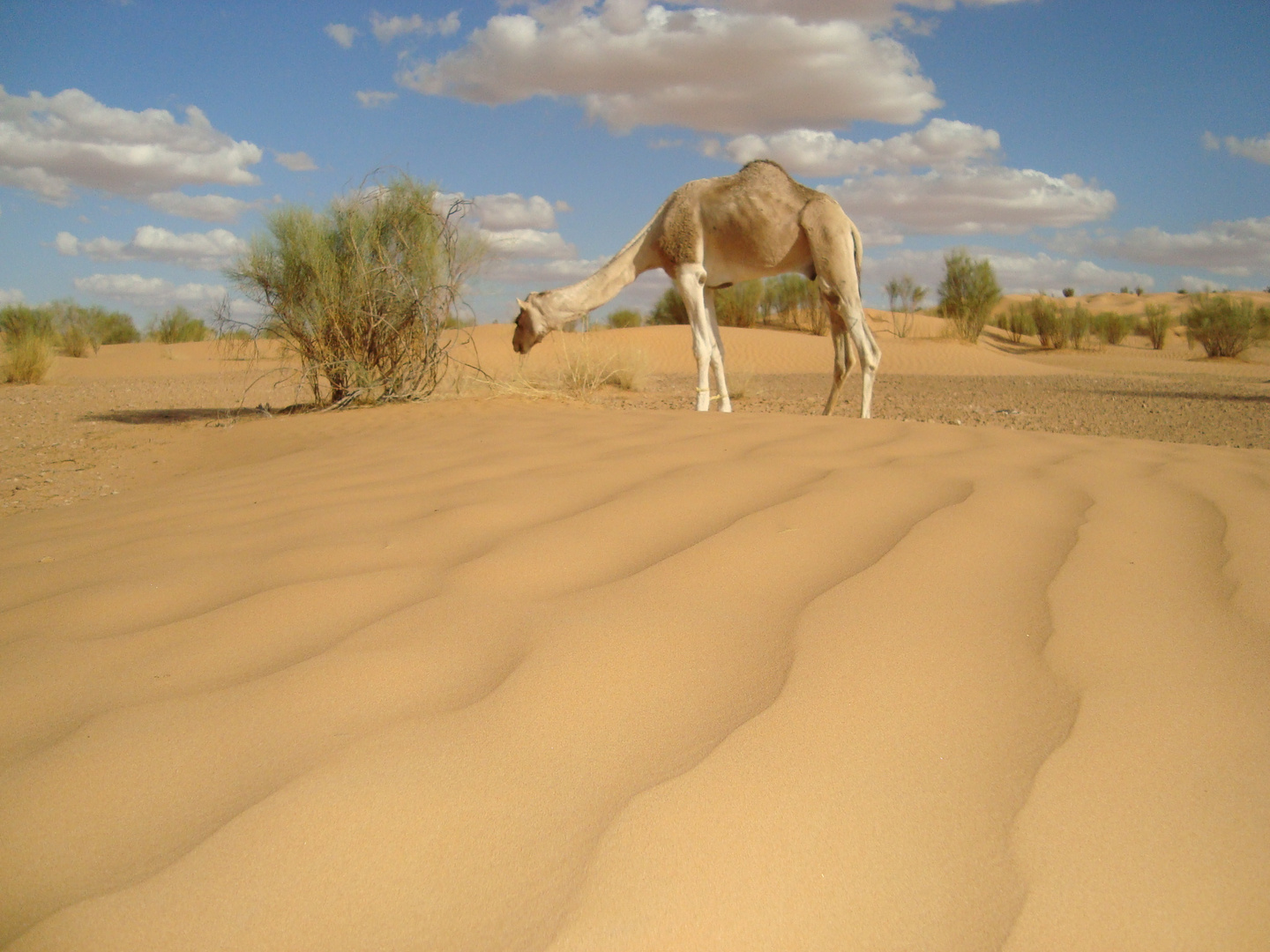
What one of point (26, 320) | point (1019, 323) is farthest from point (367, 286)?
point (1019, 323)

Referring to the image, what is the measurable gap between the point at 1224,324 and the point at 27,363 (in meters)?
25.6

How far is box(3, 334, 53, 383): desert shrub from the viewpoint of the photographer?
14.1m

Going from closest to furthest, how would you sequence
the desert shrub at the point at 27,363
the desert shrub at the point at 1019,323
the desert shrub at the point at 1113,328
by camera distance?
the desert shrub at the point at 27,363 < the desert shrub at the point at 1113,328 < the desert shrub at the point at 1019,323

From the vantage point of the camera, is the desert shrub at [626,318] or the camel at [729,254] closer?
the camel at [729,254]

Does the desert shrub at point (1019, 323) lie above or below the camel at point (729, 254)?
above

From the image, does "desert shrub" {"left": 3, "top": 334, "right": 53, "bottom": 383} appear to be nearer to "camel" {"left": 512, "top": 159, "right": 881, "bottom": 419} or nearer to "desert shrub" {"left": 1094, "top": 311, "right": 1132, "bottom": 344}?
"camel" {"left": 512, "top": 159, "right": 881, "bottom": 419}

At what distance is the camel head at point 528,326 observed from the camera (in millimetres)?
6910

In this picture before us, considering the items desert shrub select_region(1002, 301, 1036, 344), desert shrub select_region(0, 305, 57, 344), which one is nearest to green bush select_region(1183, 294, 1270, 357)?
desert shrub select_region(1002, 301, 1036, 344)

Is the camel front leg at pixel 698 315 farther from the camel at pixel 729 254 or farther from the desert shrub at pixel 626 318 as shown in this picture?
the desert shrub at pixel 626 318

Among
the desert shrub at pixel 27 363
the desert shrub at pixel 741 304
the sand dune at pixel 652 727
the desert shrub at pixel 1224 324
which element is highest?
the desert shrub at pixel 741 304

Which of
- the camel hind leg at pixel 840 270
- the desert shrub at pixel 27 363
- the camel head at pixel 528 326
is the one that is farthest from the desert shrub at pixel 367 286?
the desert shrub at pixel 27 363

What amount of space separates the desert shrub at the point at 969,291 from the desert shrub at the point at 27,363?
22132mm

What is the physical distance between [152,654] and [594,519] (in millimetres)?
1237

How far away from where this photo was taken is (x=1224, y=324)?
68.4 feet
